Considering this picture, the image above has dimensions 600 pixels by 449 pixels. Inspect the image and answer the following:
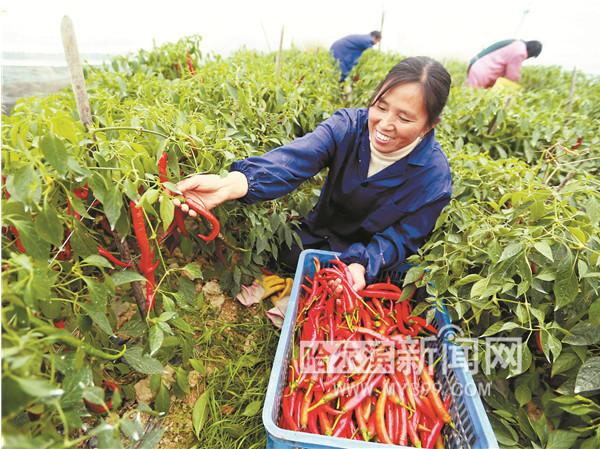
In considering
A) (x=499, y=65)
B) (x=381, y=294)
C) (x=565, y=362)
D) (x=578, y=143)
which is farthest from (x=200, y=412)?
(x=499, y=65)

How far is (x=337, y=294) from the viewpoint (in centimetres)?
172

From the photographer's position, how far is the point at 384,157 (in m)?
1.90

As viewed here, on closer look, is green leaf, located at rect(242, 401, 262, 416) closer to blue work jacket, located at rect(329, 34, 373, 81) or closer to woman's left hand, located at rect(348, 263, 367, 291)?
woman's left hand, located at rect(348, 263, 367, 291)

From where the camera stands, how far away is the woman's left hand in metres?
1.75

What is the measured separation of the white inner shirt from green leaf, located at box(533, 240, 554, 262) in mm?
791

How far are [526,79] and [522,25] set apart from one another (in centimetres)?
368

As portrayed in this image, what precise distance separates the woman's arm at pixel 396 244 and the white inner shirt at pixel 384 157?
30 centimetres

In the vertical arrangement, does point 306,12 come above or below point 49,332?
above

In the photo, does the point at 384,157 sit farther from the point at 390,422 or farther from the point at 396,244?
the point at 390,422

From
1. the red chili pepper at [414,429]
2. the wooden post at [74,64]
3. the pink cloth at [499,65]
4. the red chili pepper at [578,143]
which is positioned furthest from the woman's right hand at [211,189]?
the pink cloth at [499,65]

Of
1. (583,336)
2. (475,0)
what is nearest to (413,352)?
(583,336)

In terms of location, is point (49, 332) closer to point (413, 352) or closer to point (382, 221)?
point (413, 352)

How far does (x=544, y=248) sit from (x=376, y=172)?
2.98 ft

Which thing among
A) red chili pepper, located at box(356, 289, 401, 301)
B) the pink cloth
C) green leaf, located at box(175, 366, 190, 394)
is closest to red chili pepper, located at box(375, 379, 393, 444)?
red chili pepper, located at box(356, 289, 401, 301)
